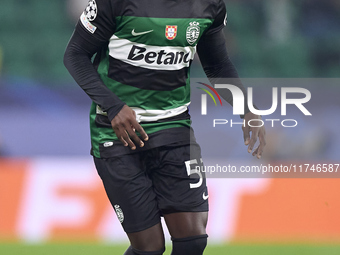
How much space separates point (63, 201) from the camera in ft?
13.9

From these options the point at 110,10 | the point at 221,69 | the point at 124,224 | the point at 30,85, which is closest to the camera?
the point at 110,10

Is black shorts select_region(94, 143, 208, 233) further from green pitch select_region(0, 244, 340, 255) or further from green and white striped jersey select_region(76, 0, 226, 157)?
green pitch select_region(0, 244, 340, 255)

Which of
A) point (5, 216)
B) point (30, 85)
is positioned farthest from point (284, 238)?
point (30, 85)

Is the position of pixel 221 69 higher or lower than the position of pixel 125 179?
higher

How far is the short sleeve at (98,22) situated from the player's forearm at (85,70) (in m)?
0.04

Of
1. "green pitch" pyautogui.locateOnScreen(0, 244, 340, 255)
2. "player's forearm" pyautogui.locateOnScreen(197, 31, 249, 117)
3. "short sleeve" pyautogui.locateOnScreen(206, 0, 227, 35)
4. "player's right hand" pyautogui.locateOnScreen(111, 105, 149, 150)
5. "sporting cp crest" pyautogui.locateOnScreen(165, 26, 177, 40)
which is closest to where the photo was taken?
"player's right hand" pyautogui.locateOnScreen(111, 105, 149, 150)

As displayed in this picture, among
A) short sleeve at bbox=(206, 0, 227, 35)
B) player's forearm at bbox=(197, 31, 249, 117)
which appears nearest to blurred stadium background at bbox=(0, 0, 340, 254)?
player's forearm at bbox=(197, 31, 249, 117)

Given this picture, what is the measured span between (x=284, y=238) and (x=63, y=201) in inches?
60.8

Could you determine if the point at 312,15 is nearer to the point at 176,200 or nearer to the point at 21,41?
the point at 21,41

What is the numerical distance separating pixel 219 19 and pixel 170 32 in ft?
1.09

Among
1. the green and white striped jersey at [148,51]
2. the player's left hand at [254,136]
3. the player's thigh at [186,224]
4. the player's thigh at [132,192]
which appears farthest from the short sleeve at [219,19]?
the player's thigh at [186,224]

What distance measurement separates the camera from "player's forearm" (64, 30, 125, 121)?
100 inches

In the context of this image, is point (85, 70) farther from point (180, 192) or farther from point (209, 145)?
point (209, 145)

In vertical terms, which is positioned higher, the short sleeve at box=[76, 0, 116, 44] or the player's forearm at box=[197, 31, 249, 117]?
the short sleeve at box=[76, 0, 116, 44]
